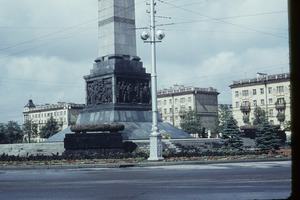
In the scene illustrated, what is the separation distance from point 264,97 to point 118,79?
67218 millimetres

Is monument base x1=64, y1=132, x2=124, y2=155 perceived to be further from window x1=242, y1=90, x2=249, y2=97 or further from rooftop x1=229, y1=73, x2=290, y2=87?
window x1=242, y1=90, x2=249, y2=97

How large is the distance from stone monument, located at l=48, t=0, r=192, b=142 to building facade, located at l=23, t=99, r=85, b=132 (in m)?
87.7

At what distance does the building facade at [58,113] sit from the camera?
432 ft

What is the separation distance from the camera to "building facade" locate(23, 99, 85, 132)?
432 feet

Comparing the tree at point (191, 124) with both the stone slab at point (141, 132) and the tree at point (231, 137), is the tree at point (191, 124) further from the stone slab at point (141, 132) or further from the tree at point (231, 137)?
the tree at point (231, 137)

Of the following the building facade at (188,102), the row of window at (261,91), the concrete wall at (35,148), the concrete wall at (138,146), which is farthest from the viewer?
the building facade at (188,102)

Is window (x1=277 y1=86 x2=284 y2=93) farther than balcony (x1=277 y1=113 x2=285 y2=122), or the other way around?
window (x1=277 y1=86 x2=284 y2=93)

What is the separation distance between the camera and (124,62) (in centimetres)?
3709

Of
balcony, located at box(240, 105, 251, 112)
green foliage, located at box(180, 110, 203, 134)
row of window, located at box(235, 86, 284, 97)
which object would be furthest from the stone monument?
balcony, located at box(240, 105, 251, 112)

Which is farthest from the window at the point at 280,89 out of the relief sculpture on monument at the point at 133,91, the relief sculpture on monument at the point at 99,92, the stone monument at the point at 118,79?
the relief sculpture on monument at the point at 99,92

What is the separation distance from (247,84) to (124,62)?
68.7m

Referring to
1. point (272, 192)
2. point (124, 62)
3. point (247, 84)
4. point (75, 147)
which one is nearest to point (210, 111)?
point (247, 84)

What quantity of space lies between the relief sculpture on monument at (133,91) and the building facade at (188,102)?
240ft
